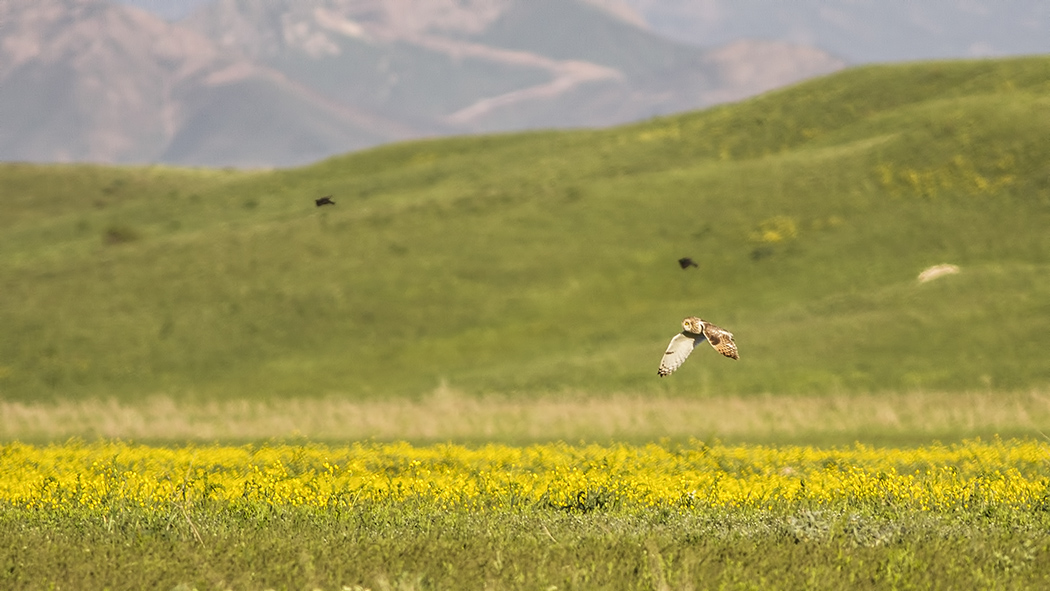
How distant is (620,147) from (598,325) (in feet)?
156

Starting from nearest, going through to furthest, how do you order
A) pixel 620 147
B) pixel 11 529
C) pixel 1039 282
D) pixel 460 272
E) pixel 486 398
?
pixel 11 529 → pixel 486 398 → pixel 1039 282 → pixel 460 272 → pixel 620 147

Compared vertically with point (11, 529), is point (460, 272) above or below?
above

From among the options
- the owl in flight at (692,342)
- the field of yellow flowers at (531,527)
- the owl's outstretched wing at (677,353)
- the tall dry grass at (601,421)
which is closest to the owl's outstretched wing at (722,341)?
the owl in flight at (692,342)

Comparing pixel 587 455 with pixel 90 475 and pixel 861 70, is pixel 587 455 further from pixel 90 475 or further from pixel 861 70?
pixel 861 70

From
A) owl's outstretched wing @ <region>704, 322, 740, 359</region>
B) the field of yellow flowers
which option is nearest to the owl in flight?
owl's outstretched wing @ <region>704, 322, 740, 359</region>

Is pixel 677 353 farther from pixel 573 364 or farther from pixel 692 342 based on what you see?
pixel 573 364

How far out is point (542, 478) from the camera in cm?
2420

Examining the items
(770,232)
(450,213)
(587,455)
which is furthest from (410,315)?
(587,455)

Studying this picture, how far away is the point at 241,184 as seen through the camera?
128000 mm

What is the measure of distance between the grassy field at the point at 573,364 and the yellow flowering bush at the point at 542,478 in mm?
156

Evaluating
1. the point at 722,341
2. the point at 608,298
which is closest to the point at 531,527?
the point at 722,341

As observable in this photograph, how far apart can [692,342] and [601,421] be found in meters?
27.3

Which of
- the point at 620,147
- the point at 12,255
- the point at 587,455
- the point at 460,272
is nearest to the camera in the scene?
the point at 587,455

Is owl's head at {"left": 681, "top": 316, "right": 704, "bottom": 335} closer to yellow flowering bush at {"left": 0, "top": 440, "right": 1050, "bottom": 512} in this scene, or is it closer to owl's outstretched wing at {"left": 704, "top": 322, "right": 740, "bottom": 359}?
owl's outstretched wing at {"left": 704, "top": 322, "right": 740, "bottom": 359}
